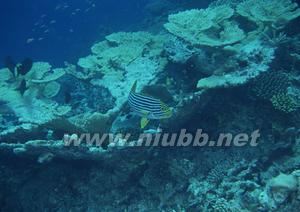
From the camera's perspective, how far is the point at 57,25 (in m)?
35.9

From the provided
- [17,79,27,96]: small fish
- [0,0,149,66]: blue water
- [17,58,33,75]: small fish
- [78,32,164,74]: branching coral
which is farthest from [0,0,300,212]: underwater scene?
[0,0,149,66]: blue water

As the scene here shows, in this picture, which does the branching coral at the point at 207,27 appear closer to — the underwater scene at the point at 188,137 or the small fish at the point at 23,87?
the underwater scene at the point at 188,137

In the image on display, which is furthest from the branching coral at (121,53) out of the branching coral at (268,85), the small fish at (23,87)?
the branching coral at (268,85)

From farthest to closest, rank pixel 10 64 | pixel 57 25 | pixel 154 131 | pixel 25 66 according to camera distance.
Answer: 1. pixel 57 25
2. pixel 10 64
3. pixel 25 66
4. pixel 154 131

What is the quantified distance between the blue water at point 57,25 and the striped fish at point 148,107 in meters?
20.3

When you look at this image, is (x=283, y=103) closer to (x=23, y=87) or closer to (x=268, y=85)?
(x=268, y=85)

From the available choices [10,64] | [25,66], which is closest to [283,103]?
[25,66]

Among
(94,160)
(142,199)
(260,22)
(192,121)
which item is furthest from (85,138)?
(260,22)

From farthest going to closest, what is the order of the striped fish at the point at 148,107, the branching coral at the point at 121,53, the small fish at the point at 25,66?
the branching coral at the point at 121,53 → the small fish at the point at 25,66 → the striped fish at the point at 148,107

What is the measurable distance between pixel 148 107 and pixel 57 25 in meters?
33.7

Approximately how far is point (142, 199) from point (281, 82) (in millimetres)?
3312

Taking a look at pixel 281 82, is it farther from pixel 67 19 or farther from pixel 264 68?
pixel 67 19

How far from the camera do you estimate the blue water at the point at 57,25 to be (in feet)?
92.3

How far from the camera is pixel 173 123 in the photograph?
5.99 m
